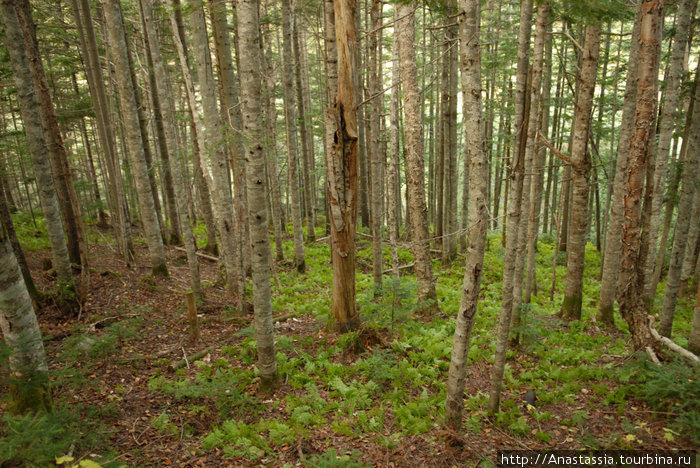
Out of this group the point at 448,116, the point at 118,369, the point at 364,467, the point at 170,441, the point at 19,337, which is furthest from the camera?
the point at 448,116

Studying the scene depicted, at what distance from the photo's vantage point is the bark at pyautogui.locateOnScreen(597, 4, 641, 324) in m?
7.79

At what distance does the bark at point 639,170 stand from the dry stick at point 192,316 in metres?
7.84

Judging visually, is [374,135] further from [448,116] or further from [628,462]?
[628,462]

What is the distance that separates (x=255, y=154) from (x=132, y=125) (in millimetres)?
6098

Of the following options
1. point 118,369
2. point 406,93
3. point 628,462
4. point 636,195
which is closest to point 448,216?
point 406,93

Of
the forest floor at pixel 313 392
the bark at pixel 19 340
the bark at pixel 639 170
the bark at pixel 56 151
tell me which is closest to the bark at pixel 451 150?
the forest floor at pixel 313 392

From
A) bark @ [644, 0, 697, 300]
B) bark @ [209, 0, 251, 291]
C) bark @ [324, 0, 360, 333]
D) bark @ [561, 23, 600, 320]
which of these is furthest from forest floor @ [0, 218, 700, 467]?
bark @ [644, 0, 697, 300]

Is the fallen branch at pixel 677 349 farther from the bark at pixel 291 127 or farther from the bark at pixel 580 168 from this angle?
the bark at pixel 291 127

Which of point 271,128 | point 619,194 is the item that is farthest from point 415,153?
point 271,128

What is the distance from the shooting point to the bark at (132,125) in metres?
8.35

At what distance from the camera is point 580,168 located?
26.5 feet

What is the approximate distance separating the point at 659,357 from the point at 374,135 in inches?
262

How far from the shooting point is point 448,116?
42.3ft

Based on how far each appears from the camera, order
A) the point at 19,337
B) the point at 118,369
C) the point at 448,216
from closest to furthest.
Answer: the point at 19,337 < the point at 118,369 < the point at 448,216
